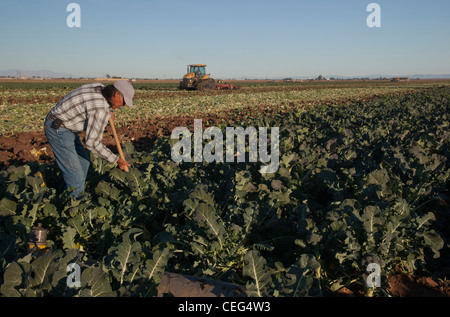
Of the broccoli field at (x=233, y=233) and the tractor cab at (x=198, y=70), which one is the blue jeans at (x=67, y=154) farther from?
the tractor cab at (x=198, y=70)

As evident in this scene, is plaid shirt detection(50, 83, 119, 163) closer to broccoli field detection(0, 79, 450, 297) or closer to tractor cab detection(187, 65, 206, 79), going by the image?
broccoli field detection(0, 79, 450, 297)

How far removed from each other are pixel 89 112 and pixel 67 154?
2.52 feet

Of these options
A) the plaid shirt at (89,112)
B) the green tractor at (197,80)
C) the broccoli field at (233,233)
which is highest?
the green tractor at (197,80)

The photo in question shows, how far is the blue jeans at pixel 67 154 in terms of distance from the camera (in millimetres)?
4109

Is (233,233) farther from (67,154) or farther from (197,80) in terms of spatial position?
(197,80)

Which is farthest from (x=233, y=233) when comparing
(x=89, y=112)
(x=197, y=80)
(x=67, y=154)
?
(x=197, y=80)

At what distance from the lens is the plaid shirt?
385cm

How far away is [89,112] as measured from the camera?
385 centimetres

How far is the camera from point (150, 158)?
5.37 m

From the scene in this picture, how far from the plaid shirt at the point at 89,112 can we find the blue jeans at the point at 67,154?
18 centimetres

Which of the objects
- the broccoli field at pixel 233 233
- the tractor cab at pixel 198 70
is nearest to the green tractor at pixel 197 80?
the tractor cab at pixel 198 70

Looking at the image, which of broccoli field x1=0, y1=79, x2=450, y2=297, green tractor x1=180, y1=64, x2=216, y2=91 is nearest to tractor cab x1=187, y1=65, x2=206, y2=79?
green tractor x1=180, y1=64, x2=216, y2=91

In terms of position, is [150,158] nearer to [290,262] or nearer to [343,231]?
[290,262]
